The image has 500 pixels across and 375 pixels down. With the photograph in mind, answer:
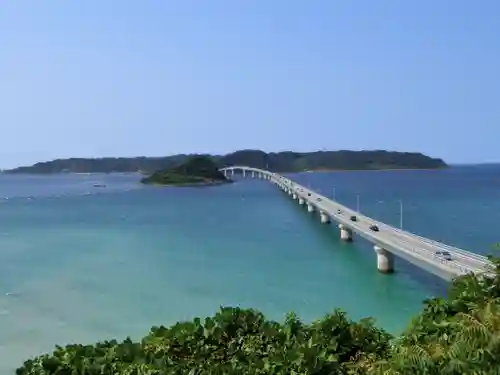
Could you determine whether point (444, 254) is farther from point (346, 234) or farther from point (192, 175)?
point (192, 175)

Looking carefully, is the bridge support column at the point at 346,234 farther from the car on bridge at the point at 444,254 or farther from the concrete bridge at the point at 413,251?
the car on bridge at the point at 444,254

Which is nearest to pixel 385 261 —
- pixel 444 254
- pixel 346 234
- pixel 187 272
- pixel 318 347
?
pixel 444 254

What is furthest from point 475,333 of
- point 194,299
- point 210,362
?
point 194,299

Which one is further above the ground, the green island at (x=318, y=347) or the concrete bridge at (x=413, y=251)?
the green island at (x=318, y=347)

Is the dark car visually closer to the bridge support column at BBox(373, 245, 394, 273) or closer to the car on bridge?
the car on bridge

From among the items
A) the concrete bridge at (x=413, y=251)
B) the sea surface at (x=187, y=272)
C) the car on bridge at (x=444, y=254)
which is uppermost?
the car on bridge at (x=444, y=254)

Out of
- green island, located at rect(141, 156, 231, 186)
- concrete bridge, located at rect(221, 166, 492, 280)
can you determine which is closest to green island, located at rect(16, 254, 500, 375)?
concrete bridge, located at rect(221, 166, 492, 280)

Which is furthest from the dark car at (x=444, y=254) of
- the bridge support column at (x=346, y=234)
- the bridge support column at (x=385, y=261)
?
the bridge support column at (x=346, y=234)
